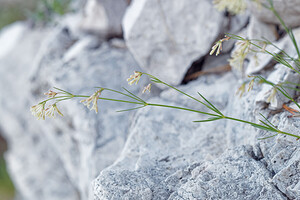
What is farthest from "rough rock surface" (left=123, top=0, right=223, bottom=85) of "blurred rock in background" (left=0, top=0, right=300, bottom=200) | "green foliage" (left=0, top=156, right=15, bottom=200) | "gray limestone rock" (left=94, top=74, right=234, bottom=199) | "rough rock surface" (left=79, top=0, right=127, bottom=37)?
"green foliage" (left=0, top=156, right=15, bottom=200)

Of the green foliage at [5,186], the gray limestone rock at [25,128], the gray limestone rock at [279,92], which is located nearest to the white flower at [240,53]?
the gray limestone rock at [279,92]

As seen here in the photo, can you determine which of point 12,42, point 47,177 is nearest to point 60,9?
point 12,42

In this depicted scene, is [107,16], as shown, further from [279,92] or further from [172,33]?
[279,92]

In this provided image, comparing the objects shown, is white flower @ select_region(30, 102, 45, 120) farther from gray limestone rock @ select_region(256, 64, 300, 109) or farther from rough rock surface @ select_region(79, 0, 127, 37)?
rough rock surface @ select_region(79, 0, 127, 37)

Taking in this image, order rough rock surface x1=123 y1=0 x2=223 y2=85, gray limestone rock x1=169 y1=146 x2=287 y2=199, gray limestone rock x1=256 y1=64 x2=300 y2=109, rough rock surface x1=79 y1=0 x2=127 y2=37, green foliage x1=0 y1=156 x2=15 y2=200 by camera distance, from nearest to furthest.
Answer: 1. gray limestone rock x1=169 y1=146 x2=287 y2=199
2. gray limestone rock x1=256 y1=64 x2=300 y2=109
3. rough rock surface x1=123 y1=0 x2=223 y2=85
4. rough rock surface x1=79 y1=0 x2=127 y2=37
5. green foliage x1=0 y1=156 x2=15 y2=200

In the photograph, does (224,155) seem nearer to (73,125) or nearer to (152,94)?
(152,94)

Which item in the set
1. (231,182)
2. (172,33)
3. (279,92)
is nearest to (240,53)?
(279,92)

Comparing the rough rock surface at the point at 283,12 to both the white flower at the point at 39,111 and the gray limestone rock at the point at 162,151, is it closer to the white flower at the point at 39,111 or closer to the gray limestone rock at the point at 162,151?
the gray limestone rock at the point at 162,151
